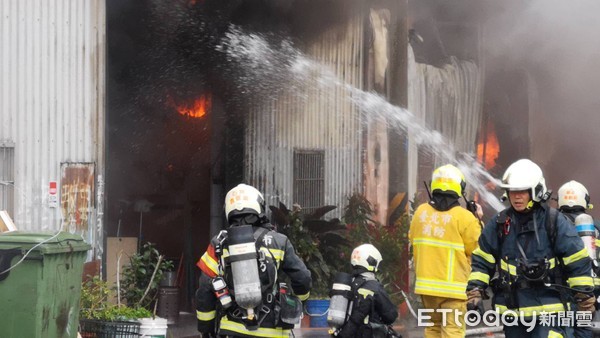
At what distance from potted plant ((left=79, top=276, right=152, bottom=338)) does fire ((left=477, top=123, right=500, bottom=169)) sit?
34.9 feet

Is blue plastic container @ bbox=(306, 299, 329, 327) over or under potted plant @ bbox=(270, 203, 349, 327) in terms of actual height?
under

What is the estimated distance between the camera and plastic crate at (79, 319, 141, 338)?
331 inches

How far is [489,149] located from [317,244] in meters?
7.15

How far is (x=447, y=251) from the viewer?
837cm

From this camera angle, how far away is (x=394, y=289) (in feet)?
43.5

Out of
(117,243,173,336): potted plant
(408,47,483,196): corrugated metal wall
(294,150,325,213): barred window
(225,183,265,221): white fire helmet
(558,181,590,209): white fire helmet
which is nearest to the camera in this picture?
(225,183,265,221): white fire helmet

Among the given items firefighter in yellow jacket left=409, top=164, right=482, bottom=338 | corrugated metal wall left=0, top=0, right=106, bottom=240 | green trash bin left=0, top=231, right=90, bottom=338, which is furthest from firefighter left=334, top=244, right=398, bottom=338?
corrugated metal wall left=0, top=0, right=106, bottom=240

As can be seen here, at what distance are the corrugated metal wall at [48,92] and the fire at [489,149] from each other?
991 cm

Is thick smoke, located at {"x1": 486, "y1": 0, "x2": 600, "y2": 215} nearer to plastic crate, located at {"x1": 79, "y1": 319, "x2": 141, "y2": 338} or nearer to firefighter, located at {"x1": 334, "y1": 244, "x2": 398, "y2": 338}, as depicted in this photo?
firefighter, located at {"x1": 334, "y1": 244, "x2": 398, "y2": 338}

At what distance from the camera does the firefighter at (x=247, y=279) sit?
21.7 feet

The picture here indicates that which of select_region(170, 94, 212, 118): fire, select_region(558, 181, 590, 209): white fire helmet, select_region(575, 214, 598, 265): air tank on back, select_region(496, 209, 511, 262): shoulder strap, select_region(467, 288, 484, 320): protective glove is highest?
select_region(170, 94, 212, 118): fire

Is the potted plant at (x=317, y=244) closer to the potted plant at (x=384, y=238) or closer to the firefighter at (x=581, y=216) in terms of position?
the potted plant at (x=384, y=238)

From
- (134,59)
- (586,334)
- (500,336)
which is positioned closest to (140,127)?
(134,59)

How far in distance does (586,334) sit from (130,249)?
5902 mm
